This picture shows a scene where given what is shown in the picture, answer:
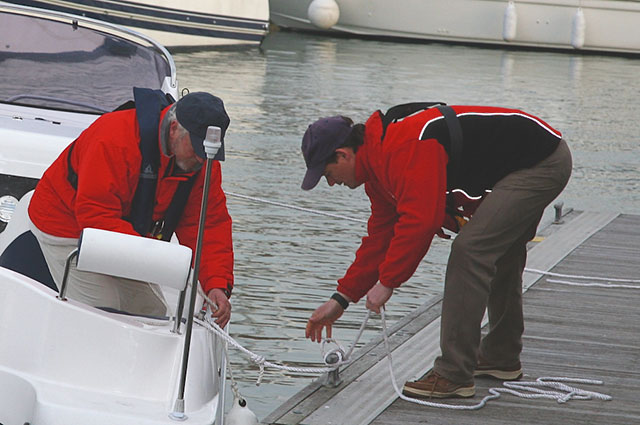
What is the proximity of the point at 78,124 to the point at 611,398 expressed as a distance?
2.83m

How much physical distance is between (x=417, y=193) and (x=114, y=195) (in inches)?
41.4

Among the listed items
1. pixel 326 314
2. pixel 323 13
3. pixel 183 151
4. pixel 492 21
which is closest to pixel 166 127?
pixel 183 151

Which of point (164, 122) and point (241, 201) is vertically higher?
point (164, 122)

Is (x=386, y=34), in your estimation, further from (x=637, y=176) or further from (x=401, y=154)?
(x=401, y=154)

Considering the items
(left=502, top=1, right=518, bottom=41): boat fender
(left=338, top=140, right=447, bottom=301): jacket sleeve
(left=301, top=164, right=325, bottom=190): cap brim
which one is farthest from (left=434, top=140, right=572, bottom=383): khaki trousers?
(left=502, top=1, right=518, bottom=41): boat fender

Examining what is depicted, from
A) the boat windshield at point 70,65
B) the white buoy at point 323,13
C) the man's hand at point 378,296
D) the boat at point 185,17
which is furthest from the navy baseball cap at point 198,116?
the white buoy at point 323,13

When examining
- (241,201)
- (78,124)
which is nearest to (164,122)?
(78,124)

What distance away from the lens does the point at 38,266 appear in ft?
13.5

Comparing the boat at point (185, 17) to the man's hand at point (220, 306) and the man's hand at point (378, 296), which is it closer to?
the man's hand at point (220, 306)

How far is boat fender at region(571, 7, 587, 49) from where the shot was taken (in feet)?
91.7

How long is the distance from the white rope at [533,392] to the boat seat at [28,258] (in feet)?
4.39

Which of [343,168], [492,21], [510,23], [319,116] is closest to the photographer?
[343,168]

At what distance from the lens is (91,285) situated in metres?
3.81

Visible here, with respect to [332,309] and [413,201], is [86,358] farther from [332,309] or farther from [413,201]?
[413,201]
